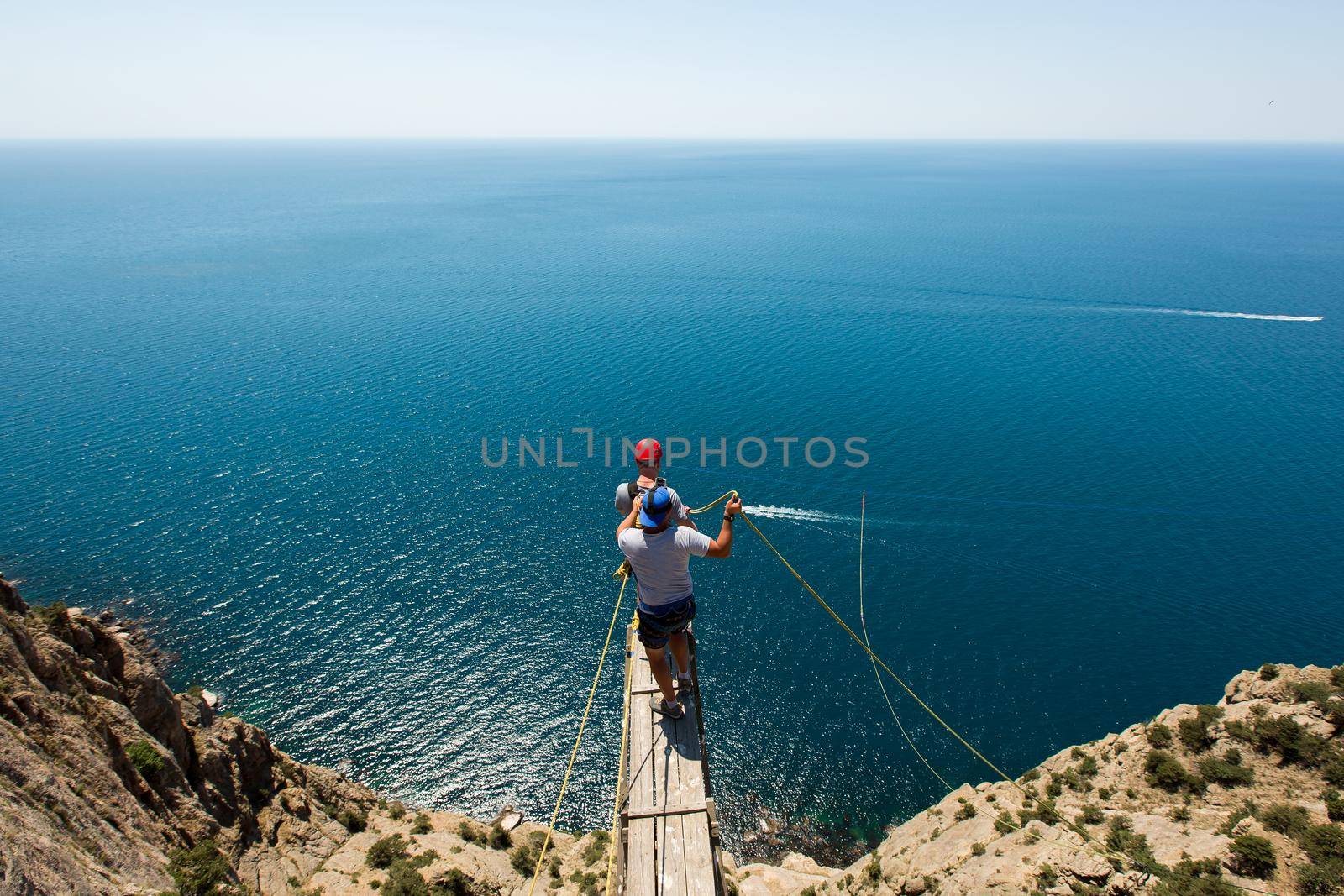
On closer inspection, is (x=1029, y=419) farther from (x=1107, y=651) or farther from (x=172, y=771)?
(x=172, y=771)

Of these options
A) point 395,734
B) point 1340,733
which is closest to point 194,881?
point 395,734

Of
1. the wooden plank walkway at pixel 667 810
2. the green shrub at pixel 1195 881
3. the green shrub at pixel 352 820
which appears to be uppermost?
the wooden plank walkway at pixel 667 810

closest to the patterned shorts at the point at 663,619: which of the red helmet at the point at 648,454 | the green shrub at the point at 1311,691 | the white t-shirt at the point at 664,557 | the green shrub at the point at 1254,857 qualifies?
the white t-shirt at the point at 664,557

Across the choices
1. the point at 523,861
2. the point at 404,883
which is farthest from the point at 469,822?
the point at 404,883

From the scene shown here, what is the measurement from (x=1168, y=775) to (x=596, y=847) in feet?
62.1

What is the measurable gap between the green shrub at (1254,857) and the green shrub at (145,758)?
27848 mm

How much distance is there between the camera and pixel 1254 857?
42.3 ft

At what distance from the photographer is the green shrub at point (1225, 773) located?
16531 millimetres

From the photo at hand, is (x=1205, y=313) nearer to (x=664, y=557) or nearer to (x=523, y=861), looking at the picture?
(x=523, y=861)

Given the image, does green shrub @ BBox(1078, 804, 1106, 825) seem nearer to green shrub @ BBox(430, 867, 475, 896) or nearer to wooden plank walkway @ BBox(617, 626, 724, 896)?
wooden plank walkway @ BBox(617, 626, 724, 896)

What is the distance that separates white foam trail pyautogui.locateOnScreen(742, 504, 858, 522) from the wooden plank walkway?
37074mm

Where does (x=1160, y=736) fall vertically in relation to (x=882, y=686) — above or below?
above

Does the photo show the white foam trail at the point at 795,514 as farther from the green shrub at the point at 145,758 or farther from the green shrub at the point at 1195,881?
the green shrub at the point at 145,758

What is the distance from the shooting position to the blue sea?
33.9 metres
